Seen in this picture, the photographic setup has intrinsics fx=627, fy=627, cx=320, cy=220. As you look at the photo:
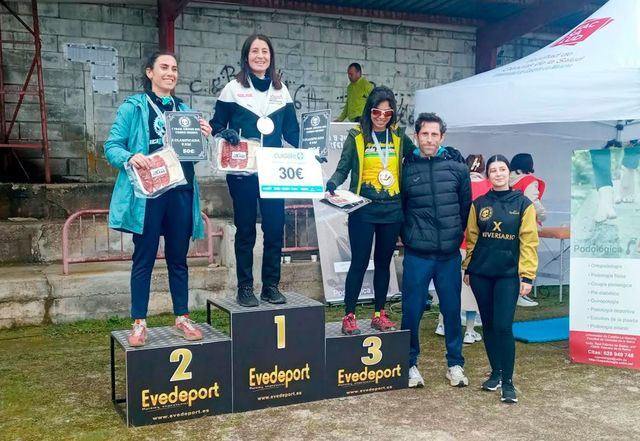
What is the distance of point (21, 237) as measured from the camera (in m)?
6.59

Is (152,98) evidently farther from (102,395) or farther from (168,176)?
(102,395)

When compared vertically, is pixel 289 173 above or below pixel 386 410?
above

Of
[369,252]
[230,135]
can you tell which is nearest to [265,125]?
[230,135]

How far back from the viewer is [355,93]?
9.29 metres

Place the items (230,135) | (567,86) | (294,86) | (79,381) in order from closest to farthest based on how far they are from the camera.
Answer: (230,135) < (79,381) < (567,86) < (294,86)

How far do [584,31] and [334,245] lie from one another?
312 cm

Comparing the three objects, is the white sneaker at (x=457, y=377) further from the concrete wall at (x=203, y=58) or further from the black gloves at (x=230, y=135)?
the concrete wall at (x=203, y=58)

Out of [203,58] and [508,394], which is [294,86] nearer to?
[203,58]

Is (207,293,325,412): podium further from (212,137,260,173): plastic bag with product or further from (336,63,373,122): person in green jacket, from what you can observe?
(336,63,373,122): person in green jacket

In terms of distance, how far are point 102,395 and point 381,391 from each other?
5.88ft

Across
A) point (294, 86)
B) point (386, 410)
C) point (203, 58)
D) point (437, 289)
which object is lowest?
point (386, 410)

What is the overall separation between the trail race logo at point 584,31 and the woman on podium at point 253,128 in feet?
8.12

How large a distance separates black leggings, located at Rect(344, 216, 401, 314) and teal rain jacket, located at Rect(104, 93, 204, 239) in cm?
134

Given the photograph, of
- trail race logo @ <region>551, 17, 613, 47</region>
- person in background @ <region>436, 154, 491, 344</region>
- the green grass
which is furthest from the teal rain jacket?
trail race logo @ <region>551, 17, 613, 47</region>
